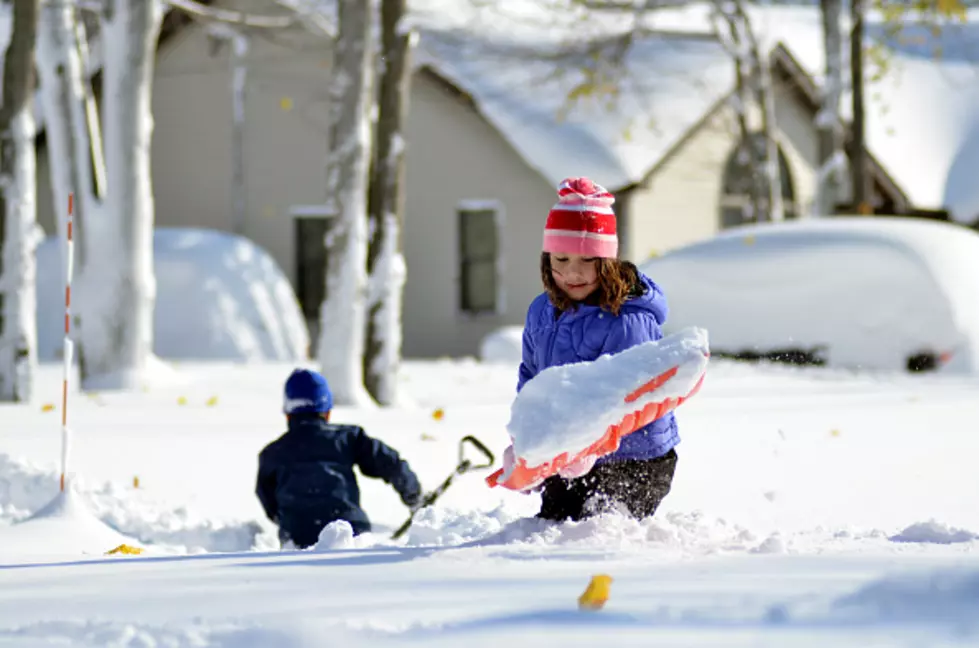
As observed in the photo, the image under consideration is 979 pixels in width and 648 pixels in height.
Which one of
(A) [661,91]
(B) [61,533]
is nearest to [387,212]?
(B) [61,533]

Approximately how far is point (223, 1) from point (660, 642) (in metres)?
21.4

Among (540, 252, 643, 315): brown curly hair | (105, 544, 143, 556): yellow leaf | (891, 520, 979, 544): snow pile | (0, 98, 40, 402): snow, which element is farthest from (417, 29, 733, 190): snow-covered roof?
(891, 520, 979, 544): snow pile

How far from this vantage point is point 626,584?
139 inches

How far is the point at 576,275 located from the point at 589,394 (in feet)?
1.99

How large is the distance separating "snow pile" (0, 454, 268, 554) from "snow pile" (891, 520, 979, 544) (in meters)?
3.32

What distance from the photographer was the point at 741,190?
83.1 ft

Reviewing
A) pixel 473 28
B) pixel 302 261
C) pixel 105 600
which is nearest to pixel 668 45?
pixel 473 28

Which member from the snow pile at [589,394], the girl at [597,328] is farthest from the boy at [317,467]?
the snow pile at [589,394]

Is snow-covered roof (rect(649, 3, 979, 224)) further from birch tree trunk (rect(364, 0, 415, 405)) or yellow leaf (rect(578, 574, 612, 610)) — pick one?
yellow leaf (rect(578, 574, 612, 610))

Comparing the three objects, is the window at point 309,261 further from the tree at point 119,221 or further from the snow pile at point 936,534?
the snow pile at point 936,534

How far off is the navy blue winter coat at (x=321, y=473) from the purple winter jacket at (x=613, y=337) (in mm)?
1531

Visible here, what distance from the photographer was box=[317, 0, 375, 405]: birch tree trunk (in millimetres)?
11570

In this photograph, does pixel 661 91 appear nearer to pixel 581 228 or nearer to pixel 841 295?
pixel 841 295

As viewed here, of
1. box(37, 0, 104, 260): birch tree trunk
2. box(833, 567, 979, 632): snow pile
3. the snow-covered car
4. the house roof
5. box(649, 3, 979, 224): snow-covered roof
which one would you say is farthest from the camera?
box(649, 3, 979, 224): snow-covered roof
